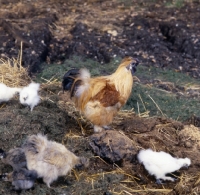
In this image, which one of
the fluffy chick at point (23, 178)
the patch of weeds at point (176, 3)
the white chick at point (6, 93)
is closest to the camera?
the fluffy chick at point (23, 178)

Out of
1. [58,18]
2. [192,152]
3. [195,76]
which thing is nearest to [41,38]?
[58,18]

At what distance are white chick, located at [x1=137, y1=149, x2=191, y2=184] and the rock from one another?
0.15 meters

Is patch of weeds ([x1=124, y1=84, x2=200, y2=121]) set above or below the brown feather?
below

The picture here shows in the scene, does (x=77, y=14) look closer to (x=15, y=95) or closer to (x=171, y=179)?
(x=15, y=95)

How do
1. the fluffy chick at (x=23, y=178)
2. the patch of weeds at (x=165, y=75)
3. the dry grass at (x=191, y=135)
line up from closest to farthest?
the fluffy chick at (x=23, y=178)
the dry grass at (x=191, y=135)
the patch of weeds at (x=165, y=75)

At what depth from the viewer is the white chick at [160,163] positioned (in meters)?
5.29

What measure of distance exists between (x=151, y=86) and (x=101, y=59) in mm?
1429

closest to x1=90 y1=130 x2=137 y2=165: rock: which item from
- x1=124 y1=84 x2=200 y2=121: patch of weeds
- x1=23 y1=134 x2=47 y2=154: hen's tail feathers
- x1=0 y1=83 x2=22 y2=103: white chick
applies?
x1=23 y1=134 x2=47 y2=154: hen's tail feathers

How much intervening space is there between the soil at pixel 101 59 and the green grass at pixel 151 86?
0.27 m

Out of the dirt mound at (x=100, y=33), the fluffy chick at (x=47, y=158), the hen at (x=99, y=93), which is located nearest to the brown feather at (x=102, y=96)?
the hen at (x=99, y=93)

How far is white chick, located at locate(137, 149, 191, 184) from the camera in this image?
5285 mm

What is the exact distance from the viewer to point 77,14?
37.0ft

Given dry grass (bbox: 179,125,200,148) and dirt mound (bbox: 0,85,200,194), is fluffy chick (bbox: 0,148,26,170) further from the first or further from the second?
dry grass (bbox: 179,125,200,148)

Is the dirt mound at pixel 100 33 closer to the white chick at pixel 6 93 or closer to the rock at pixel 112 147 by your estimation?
the white chick at pixel 6 93
